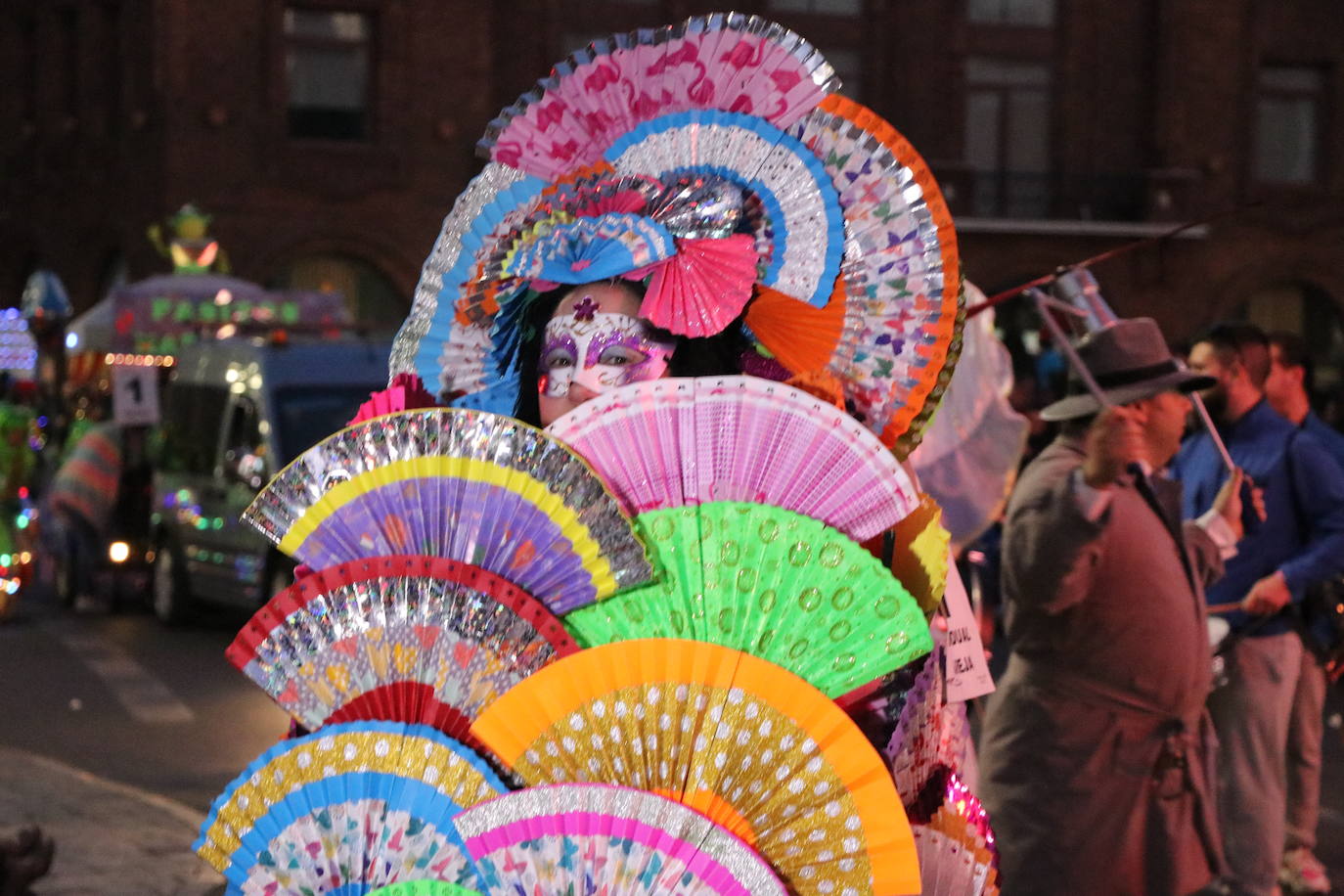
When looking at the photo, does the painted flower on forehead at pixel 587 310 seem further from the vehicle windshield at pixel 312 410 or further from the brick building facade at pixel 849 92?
the brick building facade at pixel 849 92

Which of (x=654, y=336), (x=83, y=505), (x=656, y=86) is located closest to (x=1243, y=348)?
(x=656, y=86)

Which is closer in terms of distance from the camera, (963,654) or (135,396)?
(963,654)

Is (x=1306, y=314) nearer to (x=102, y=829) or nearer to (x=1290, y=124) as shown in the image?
(x=1290, y=124)

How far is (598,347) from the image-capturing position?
2.84 metres

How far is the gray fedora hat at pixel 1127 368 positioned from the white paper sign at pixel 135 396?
11912 mm

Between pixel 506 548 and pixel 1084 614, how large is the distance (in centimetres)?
271

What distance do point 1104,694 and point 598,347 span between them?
2.53 meters

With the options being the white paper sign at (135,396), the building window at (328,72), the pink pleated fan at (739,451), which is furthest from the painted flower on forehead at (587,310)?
the building window at (328,72)

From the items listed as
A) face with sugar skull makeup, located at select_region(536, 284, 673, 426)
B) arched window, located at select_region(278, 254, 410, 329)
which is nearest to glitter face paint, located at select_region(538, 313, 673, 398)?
face with sugar skull makeup, located at select_region(536, 284, 673, 426)

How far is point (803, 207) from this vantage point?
9.57 ft

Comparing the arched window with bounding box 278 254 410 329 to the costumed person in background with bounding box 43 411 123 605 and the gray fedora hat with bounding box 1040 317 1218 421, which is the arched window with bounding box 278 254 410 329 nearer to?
the costumed person in background with bounding box 43 411 123 605

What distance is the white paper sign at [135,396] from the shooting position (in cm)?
1584

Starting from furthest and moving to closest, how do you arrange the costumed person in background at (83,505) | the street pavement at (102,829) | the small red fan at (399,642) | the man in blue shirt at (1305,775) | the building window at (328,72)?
the building window at (328,72) → the costumed person in background at (83,505) → the man in blue shirt at (1305,775) → the street pavement at (102,829) → the small red fan at (399,642)

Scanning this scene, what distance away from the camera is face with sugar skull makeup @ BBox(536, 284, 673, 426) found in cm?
284
